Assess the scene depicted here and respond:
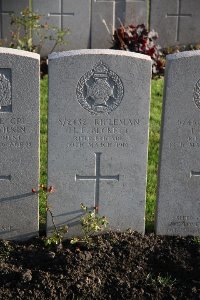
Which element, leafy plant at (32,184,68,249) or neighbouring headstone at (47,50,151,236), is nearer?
neighbouring headstone at (47,50,151,236)

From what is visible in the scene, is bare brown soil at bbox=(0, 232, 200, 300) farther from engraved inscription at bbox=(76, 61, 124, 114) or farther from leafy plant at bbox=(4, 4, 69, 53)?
leafy plant at bbox=(4, 4, 69, 53)

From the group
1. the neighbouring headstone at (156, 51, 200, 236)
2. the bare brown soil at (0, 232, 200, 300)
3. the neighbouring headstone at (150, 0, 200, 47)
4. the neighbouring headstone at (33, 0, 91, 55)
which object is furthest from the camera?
the neighbouring headstone at (150, 0, 200, 47)

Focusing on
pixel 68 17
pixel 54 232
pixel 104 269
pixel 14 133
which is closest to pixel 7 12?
pixel 68 17

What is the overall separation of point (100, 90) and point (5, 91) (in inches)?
28.4

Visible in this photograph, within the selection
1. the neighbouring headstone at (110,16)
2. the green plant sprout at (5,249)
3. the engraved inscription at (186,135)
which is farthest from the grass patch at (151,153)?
the neighbouring headstone at (110,16)

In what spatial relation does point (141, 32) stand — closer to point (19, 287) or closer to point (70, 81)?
point (70, 81)

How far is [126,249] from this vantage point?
16.7 feet

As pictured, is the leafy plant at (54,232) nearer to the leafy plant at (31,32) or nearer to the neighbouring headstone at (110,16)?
the leafy plant at (31,32)

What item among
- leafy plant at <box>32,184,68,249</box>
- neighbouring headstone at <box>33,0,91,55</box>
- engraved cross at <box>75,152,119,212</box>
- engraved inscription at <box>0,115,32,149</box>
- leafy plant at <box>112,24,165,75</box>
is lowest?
leafy plant at <box>32,184,68,249</box>

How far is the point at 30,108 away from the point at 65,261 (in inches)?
47.0

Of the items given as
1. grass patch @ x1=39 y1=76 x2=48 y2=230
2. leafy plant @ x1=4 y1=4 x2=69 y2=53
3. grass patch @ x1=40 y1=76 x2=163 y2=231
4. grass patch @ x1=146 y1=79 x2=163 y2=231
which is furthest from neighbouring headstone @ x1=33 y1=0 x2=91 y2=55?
grass patch @ x1=146 y1=79 x2=163 y2=231

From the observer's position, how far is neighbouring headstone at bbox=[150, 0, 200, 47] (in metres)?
10.7

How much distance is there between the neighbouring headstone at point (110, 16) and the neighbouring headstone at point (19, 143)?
18.7ft

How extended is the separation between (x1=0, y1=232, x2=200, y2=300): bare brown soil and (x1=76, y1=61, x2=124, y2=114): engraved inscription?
1.09 metres
